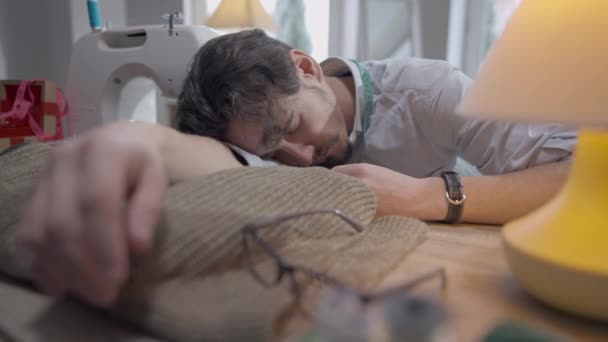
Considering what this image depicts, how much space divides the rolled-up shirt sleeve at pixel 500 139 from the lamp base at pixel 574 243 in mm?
311

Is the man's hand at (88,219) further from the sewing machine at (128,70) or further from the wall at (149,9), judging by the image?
the wall at (149,9)

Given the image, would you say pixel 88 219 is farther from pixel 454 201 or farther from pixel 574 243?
pixel 454 201

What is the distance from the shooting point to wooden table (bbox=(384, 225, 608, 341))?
0.34m

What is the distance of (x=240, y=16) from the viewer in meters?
1.75

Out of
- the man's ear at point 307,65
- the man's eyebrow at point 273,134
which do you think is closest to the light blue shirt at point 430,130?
the man's ear at point 307,65

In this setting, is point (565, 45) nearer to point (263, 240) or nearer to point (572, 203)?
point (572, 203)

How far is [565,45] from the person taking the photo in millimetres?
332

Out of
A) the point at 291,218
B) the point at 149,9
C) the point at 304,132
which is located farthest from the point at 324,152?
the point at 149,9

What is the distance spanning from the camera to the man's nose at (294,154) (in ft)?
2.62

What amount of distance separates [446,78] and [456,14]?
3.57ft

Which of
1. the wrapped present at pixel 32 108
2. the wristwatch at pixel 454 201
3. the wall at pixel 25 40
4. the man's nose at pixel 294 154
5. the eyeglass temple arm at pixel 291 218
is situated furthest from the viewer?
the wall at pixel 25 40

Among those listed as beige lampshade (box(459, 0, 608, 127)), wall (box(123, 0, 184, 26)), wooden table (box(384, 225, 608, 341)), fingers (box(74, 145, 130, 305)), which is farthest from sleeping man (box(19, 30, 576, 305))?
wall (box(123, 0, 184, 26))

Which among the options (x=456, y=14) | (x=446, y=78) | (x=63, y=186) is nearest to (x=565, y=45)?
(x=63, y=186)

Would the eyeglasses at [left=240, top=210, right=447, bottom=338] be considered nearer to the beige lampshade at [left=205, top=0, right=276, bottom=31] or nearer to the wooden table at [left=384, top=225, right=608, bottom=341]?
the wooden table at [left=384, top=225, right=608, bottom=341]
